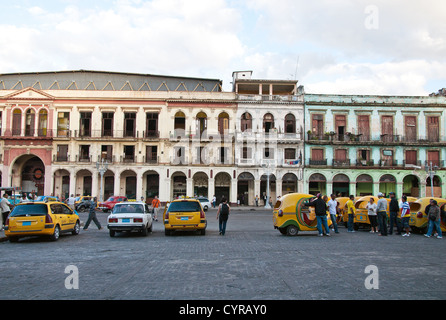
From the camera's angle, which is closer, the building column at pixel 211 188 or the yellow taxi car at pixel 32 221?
the yellow taxi car at pixel 32 221

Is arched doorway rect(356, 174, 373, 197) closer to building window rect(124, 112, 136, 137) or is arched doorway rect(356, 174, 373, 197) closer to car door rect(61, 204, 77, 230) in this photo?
A: building window rect(124, 112, 136, 137)

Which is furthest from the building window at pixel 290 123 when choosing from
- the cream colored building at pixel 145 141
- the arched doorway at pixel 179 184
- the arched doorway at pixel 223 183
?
the arched doorway at pixel 179 184

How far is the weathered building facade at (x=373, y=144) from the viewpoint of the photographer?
47.1m

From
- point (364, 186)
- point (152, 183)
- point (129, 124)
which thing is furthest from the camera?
point (129, 124)

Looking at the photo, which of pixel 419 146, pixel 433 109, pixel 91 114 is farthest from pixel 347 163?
pixel 91 114

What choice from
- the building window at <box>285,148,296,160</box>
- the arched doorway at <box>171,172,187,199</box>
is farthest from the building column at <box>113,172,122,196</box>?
the building window at <box>285,148,296,160</box>

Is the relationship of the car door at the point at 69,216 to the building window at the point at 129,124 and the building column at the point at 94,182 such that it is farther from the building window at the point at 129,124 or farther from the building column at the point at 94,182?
the building window at the point at 129,124

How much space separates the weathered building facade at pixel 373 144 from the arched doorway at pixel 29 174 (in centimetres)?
3071

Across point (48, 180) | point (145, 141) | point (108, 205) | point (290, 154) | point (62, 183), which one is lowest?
point (108, 205)

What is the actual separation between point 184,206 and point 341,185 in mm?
Result: 34070

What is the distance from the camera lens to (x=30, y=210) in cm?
1502

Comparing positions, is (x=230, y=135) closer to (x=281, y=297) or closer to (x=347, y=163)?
(x=347, y=163)

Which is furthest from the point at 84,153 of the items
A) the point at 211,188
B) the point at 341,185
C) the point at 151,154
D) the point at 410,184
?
the point at 410,184

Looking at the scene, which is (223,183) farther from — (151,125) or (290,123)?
(151,125)
